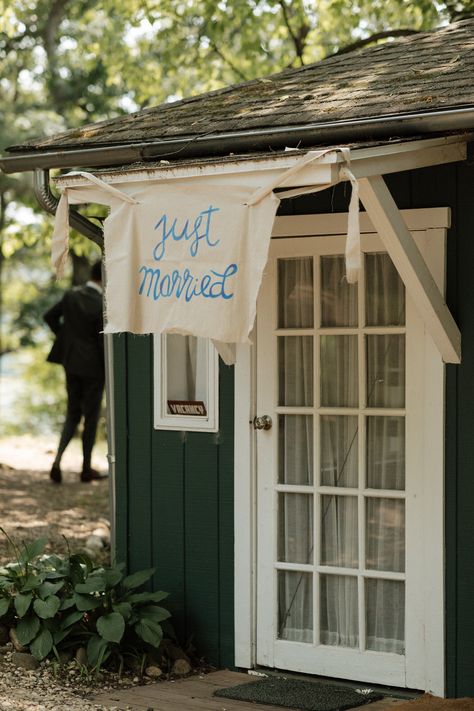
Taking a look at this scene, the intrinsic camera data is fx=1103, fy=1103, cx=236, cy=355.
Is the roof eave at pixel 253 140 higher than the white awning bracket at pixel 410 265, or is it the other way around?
the roof eave at pixel 253 140

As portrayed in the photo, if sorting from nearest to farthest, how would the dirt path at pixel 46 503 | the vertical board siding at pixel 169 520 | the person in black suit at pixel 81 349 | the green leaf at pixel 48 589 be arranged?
the green leaf at pixel 48 589, the vertical board siding at pixel 169 520, the dirt path at pixel 46 503, the person in black suit at pixel 81 349

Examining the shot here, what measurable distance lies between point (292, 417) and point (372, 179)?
1.69 meters

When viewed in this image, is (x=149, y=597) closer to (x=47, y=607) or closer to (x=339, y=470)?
(x=47, y=607)

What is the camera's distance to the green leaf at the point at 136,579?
5.84 m

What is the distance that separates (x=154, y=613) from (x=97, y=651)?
0.36 meters

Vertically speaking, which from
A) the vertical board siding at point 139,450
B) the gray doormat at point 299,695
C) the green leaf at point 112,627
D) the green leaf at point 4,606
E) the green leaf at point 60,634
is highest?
the vertical board siding at point 139,450

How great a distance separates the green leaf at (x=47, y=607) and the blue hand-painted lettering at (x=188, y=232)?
203 centimetres

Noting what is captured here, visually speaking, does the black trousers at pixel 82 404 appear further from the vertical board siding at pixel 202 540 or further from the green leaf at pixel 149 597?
the green leaf at pixel 149 597

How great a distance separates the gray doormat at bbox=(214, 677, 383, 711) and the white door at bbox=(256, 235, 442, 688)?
0.38 feet

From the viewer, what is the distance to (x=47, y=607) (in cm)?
569

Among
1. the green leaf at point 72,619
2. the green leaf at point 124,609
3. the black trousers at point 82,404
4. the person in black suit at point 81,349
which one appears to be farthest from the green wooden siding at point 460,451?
the black trousers at point 82,404

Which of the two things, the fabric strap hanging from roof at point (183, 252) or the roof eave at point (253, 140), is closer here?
the fabric strap hanging from roof at point (183, 252)


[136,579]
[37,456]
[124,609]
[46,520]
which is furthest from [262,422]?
[37,456]

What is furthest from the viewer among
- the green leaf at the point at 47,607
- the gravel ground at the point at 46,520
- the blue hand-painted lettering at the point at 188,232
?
the green leaf at the point at 47,607
